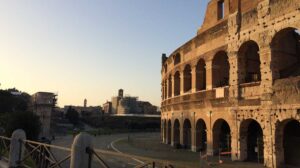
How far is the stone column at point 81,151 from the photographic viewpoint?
6.91 meters

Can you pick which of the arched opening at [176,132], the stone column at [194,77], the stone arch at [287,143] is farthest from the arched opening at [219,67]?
the arched opening at [176,132]

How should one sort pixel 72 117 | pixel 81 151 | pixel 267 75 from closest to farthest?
pixel 81 151 < pixel 267 75 < pixel 72 117

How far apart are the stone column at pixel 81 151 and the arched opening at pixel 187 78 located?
21.3 m

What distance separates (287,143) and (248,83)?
13.1 ft

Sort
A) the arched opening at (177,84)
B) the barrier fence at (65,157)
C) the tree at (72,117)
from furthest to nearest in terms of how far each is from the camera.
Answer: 1. the tree at (72,117)
2. the arched opening at (177,84)
3. the barrier fence at (65,157)

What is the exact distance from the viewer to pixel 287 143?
60.5 feet

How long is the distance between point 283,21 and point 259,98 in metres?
4.33

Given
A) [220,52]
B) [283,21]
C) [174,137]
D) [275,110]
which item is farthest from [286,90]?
[174,137]

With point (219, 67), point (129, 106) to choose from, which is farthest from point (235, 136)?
point (129, 106)

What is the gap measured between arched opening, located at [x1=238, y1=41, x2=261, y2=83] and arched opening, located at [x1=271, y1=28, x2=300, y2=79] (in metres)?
2.02

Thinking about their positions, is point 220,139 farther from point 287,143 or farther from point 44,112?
point 44,112

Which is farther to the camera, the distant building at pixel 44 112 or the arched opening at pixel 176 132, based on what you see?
the distant building at pixel 44 112

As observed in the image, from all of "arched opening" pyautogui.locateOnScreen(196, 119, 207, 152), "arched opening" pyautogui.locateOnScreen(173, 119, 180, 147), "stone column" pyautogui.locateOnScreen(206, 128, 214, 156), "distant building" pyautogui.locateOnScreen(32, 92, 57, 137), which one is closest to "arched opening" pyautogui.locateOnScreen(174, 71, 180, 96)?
"arched opening" pyautogui.locateOnScreen(173, 119, 180, 147)

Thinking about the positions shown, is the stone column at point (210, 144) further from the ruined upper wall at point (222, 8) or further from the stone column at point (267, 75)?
the ruined upper wall at point (222, 8)
